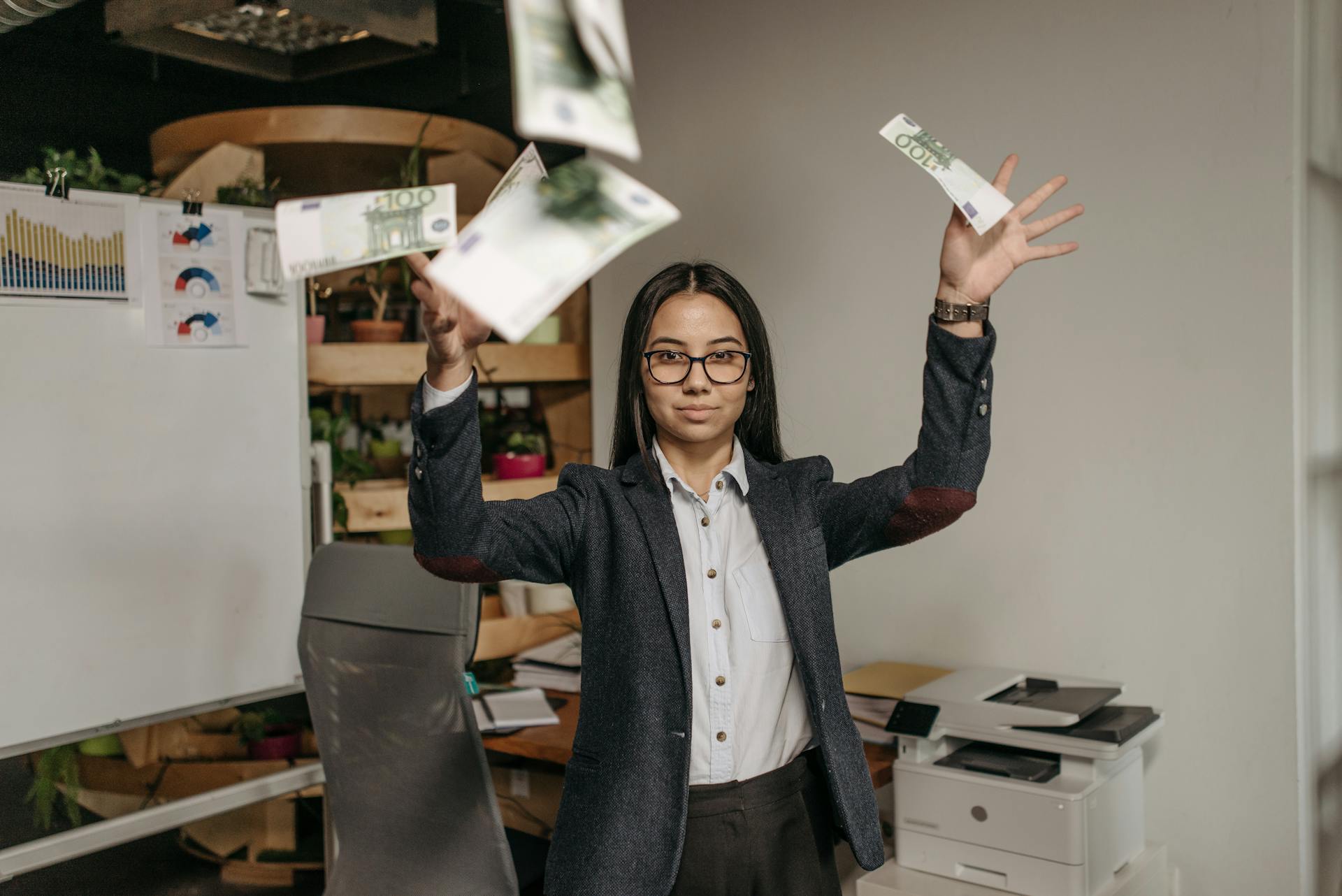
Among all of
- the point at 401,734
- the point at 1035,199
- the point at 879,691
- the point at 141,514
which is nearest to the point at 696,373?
the point at 1035,199

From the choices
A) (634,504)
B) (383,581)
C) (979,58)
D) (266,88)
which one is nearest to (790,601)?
(634,504)

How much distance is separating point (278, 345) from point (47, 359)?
511 mm

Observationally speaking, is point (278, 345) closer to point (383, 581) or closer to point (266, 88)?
point (383, 581)

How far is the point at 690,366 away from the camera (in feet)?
5.15

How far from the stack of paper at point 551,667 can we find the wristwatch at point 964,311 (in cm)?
166

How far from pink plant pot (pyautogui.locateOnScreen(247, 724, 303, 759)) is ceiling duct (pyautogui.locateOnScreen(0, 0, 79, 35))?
183 cm

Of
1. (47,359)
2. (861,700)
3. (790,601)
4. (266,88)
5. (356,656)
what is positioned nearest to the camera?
(790,601)

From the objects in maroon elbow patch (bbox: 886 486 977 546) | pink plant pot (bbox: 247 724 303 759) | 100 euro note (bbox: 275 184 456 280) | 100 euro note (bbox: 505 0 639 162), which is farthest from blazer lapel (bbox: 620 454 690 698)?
pink plant pot (bbox: 247 724 303 759)

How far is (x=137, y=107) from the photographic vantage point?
3170 millimetres

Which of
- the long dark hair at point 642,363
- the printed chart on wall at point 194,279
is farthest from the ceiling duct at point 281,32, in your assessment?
the long dark hair at point 642,363

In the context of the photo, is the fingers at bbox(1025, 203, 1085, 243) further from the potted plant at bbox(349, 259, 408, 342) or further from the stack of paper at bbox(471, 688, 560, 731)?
the potted plant at bbox(349, 259, 408, 342)

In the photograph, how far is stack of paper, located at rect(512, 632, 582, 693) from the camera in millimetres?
2814

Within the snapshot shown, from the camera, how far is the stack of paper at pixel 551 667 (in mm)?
2814

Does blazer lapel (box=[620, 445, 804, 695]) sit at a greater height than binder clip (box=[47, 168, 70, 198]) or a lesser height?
lesser
